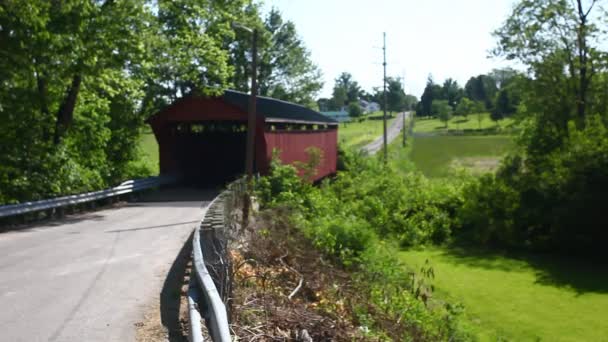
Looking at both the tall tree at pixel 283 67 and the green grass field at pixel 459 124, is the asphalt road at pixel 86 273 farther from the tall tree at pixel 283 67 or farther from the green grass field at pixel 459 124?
the green grass field at pixel 459 124

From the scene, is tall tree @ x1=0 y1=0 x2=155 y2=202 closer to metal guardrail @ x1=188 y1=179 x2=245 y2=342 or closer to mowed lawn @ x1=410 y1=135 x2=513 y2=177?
metal guardrail @ x1=188 y1=179 x2=245 y2=342

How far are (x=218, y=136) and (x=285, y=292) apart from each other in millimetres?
18672

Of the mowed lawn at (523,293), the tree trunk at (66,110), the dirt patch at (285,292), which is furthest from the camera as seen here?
the tree trunk at (66,110)

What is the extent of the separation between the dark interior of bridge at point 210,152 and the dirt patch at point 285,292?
1195 cm

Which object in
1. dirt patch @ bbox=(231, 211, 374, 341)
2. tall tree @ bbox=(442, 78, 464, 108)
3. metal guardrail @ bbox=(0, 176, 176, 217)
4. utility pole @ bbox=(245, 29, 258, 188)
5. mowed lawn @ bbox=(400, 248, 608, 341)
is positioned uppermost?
tall tree @ bbox=(442, 78, 464, 108)

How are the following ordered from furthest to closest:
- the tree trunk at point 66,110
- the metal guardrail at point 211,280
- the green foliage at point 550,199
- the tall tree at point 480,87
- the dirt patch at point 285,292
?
1. the tall tree at point 480,87
2. the green foliage at point 550,199
3. the tree trunk at point 66,110
4. the dirt patch at point 285,292
5. the metal guardrail at point 211,280

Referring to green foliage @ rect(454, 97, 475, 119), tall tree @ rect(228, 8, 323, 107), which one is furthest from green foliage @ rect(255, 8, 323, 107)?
green foliage @ rect(454, 97, 475, 119)

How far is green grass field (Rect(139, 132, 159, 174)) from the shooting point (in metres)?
36.5

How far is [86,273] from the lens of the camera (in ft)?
30.2

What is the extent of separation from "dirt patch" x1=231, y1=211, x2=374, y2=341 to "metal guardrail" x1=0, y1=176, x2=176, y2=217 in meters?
5.62

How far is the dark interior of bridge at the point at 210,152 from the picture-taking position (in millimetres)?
26250

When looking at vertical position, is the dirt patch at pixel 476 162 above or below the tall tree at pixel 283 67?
below

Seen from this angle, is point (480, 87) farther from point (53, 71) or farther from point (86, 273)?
point (86, 273)

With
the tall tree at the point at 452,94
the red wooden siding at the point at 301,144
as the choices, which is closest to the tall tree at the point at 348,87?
the tall tree at the point at 452,94
